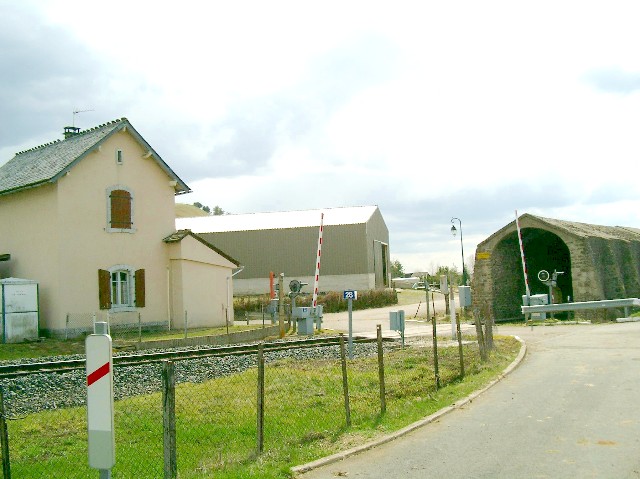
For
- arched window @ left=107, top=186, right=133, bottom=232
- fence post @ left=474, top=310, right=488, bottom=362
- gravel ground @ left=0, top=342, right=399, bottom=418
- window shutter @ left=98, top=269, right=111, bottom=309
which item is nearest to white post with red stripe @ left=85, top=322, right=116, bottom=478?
gravel ground @ left=0, top=342, right=399, bottom=418

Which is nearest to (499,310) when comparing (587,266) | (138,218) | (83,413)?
(587,266)

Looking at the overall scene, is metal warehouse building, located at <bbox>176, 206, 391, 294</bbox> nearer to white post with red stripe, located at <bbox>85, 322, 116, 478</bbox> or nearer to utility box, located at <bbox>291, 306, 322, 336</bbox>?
utility box, located at <bbox>291, 306, 322, 336</bbox>

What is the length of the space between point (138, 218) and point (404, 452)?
24.4 meters

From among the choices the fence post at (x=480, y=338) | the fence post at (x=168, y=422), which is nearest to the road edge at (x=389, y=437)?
the fence post at (x=168, y=422)

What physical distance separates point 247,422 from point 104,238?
2040cm

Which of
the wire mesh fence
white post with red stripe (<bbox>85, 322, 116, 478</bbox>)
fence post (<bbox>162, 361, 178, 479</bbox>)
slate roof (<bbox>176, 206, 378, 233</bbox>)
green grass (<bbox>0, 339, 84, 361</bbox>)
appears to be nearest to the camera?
white post with red stripe (<bbox>85, 322, 116, 478</bbox>)

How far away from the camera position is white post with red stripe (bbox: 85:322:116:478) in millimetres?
5539

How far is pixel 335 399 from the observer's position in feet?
38.2

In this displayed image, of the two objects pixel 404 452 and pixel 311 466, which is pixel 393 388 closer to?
pixel 404 452

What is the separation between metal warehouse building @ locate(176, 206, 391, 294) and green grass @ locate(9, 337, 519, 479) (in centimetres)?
4306

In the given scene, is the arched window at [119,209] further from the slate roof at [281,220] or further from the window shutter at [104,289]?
the slate roof at [281,220]

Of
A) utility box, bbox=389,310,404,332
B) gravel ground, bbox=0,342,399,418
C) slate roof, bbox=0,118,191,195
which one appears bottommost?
gravel ground, bbox=0,342,399,418

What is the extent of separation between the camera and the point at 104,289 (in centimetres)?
2870

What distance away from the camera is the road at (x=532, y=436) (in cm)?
730
